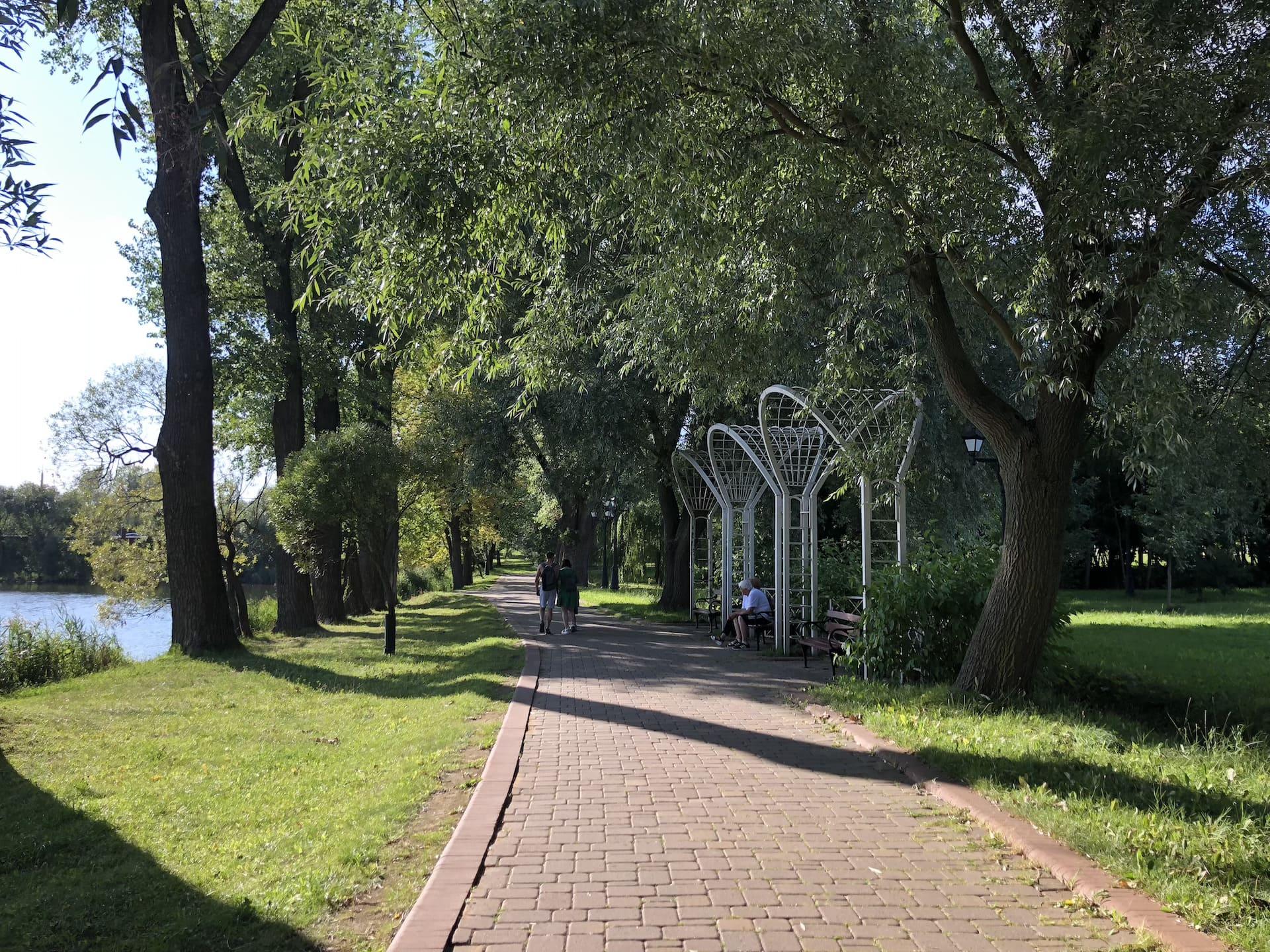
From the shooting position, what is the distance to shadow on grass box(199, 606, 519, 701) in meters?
11.5

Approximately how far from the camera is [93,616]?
31.9 metres

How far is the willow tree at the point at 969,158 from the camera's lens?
270 inches

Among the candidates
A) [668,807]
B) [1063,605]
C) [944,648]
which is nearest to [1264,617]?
[1063,605]

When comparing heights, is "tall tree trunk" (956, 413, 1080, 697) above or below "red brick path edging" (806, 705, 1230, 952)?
above

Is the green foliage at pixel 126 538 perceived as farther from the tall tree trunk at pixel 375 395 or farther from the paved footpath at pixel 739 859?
the paved footpath at pixel 739 859

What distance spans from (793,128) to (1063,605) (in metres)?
7.11

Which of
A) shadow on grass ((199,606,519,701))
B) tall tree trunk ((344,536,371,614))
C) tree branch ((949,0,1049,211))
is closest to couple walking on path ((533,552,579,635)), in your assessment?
shadow on grass ((199,606,519,701))

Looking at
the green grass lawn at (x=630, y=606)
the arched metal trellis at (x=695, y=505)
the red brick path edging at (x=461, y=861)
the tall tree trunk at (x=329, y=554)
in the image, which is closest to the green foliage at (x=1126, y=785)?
the red brick path edging at (x=461, y=861)

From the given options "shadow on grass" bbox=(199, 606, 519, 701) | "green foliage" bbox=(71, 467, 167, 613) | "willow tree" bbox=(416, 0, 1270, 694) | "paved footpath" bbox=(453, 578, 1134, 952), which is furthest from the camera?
"green foliage" bbox=(71, 467, 167, 613)

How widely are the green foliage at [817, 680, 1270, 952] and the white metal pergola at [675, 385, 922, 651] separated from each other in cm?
269

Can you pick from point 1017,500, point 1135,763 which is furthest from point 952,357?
point 1135,763

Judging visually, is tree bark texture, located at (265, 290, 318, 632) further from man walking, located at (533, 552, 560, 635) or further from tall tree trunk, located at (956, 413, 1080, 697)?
tall tree trunk, located at (956, 413, 1080, 697)

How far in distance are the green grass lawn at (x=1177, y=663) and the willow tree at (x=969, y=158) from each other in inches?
125

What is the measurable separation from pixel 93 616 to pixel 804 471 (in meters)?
27.5
